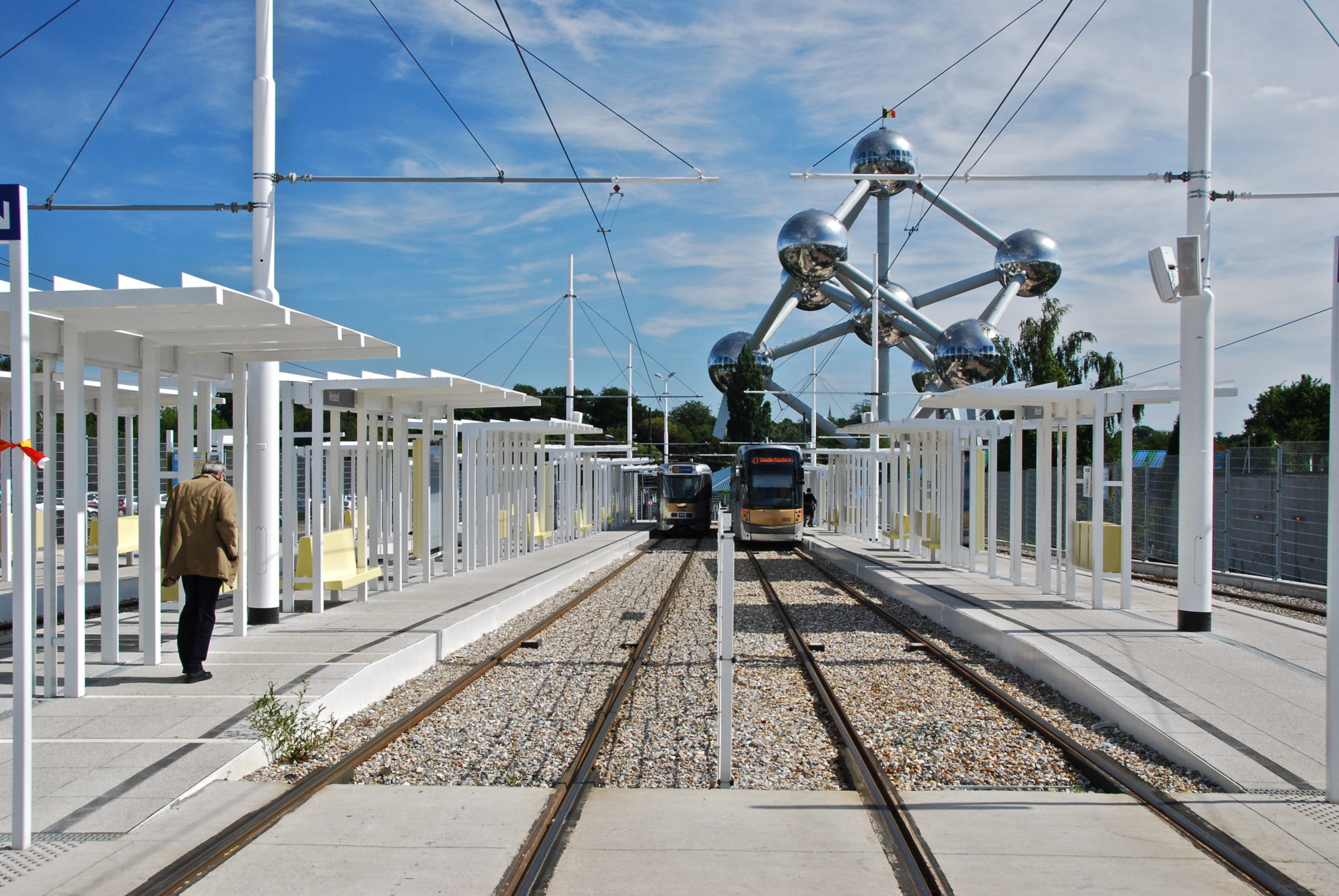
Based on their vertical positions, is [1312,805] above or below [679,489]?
below

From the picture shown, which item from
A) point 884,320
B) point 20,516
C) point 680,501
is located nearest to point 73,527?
point 20,516

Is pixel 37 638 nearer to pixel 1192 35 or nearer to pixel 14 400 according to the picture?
pixel 14 400

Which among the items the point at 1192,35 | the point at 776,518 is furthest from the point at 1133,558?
the point at 1192,35

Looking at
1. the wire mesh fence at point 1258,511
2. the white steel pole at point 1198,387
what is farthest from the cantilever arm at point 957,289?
the white steel pole at point 1198,387

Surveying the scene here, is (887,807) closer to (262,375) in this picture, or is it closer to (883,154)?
(262,375)

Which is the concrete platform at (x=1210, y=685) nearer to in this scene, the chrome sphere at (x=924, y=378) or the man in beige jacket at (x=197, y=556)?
the man in beige jacket at (x=197, y=556)

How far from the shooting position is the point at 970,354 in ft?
132

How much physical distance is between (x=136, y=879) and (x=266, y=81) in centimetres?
802

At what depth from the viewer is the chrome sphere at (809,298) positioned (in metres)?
44.3

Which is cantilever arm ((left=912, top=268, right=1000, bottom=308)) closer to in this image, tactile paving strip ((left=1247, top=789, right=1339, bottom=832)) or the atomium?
the atomium

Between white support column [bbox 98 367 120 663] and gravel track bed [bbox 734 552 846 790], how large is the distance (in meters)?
4.54

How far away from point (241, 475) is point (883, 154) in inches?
1410

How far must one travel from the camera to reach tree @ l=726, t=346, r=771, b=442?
159 ft

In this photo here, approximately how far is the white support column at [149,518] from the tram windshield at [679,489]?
1144 inches
